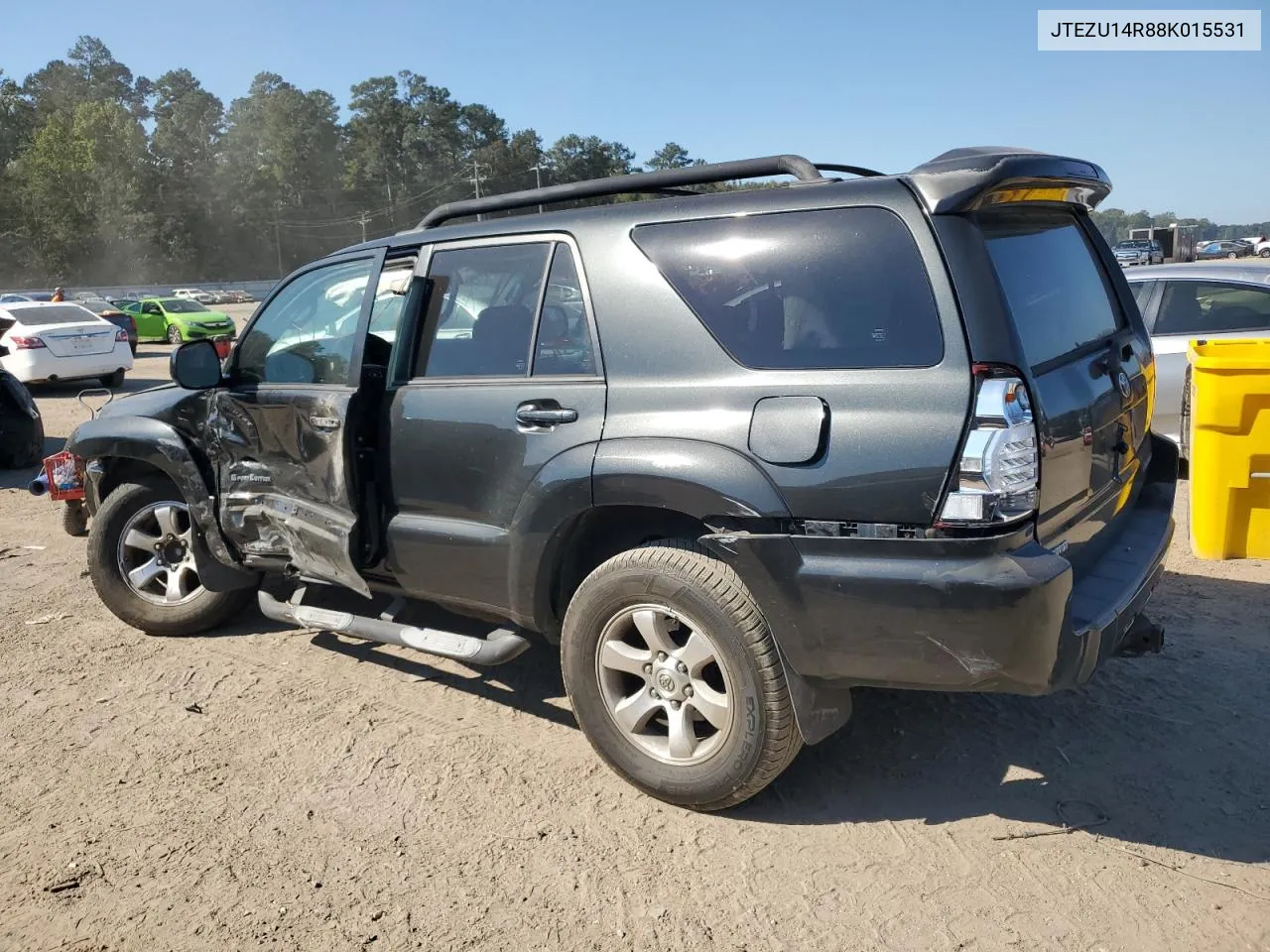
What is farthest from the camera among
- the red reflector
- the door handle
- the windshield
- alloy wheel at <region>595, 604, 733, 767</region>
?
the windshield

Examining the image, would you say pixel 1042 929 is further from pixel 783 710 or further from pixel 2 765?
pixel 2 765

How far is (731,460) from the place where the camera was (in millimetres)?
2918

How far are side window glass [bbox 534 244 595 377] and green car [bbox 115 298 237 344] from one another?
27461 mm

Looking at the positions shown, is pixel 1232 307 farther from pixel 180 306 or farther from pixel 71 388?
pixel 180 306

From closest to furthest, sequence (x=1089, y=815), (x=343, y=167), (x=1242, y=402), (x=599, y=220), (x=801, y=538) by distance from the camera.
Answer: (x=801, y=538), (x=1089, y=815), (x=599, y=220), (x=1242, y=402), (x=343, y=167)

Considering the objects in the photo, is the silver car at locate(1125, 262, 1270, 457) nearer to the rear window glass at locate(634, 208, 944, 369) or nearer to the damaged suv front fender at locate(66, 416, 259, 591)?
the rear window glass at locate(634, 208, 944, 369)

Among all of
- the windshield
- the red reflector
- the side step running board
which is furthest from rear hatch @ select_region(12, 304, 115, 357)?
the side step running board

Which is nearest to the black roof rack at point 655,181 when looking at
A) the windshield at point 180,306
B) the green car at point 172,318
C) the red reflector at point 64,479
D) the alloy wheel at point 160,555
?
the alloy wheel at point 160,555

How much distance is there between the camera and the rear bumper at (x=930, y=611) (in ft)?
8.64

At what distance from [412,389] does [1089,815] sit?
109 inches

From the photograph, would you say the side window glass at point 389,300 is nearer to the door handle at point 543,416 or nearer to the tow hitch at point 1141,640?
the door handle at point 543,416

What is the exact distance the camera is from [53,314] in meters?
17.1

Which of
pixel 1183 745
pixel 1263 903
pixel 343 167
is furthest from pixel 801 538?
pixel 343 167

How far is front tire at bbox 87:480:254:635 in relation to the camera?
4941 mm
